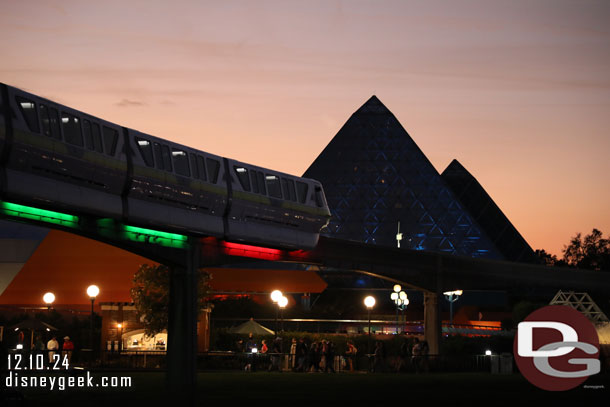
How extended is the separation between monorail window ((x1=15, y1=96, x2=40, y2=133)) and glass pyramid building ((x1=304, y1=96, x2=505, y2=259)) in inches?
4387

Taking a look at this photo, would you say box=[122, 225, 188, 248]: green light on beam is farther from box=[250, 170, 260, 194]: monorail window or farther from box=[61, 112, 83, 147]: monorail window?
box=[61, 112, 83, 147]: monorail window

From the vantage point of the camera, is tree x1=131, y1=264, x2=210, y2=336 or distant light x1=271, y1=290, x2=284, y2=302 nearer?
distant light x1=271, y1=290, x2=284, y2=302

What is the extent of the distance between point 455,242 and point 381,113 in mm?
24171

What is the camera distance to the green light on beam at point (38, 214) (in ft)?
105

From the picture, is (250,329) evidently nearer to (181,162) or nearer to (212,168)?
(212,168)

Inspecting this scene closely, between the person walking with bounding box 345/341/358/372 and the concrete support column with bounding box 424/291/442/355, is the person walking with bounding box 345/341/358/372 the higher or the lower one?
the lower one

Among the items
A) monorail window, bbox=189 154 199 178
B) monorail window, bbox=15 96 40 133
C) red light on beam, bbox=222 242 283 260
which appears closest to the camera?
monorail window, bbox=15 96 40 133

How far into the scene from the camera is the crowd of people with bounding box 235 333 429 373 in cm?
5009

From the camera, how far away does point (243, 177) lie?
42.0 metres

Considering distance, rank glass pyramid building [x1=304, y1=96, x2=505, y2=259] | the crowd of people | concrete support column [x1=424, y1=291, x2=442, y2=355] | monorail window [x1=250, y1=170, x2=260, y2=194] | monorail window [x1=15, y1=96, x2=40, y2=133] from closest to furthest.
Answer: monorail window [x1=15, y1=96, x2=40, y2=133] < monorail window [x1=250, y1=170, x2=260, y2=194] < the crowd of people < concrete support column [x1=424, y1=291, x2=442, y2=355] < glass pyramid building [x1=304, y1=96, x2=505, y2=259]

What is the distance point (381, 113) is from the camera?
A: 154125 millimetres

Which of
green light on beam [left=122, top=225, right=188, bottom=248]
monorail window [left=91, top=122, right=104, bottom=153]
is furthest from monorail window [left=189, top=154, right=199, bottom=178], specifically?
monorail window [left=91, top=122, right=104, bottom=153]

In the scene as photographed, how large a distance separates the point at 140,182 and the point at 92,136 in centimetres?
301

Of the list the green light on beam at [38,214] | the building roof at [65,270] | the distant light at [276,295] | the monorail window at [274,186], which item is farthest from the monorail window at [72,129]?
the building roof at [65,270]
